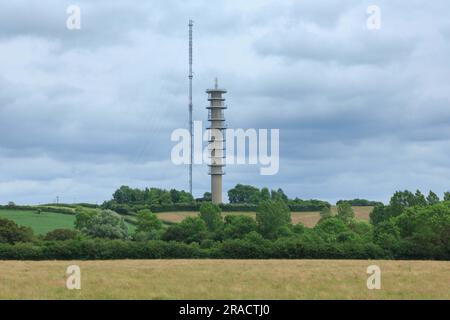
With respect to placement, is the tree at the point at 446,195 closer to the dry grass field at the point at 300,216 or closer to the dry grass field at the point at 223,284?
the dry grass field at the point at 300,216

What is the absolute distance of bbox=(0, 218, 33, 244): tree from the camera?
90.2 meters

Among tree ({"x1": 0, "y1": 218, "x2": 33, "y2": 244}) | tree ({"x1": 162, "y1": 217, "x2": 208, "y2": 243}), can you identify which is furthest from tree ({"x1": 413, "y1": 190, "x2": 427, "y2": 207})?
tree ({"x1": 0, "y1": 218, "x2": 33, "y2": 244})

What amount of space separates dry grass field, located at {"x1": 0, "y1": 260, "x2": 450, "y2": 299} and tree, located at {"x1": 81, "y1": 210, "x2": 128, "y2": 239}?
58199 mm

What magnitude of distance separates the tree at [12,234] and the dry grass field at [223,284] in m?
40.9

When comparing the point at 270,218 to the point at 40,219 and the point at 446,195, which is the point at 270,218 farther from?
the point at 446,195

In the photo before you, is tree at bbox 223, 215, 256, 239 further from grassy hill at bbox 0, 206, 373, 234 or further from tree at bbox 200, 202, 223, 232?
grassy hill at bbox 0, 206, 373, 234

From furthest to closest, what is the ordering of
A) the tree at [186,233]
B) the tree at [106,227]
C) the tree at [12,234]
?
the tree at [106,227], the tree at [186,233], the tree at [12,234]

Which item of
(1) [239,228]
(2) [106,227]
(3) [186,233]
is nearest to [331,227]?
(1) [239,228]

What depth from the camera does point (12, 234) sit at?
90688mm

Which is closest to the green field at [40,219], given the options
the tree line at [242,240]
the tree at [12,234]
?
the tree line at [242,240]

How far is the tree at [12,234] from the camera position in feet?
296
